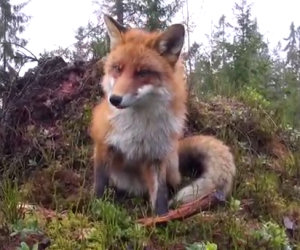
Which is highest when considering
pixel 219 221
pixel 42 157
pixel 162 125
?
pixel 162 125

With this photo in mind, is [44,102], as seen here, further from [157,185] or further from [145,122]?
[157,185]

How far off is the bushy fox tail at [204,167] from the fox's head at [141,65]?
980 millimetres

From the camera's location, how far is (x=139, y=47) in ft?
16.8

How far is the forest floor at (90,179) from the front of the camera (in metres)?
4.42

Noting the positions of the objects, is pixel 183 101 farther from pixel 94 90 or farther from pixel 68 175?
pixel 94 90

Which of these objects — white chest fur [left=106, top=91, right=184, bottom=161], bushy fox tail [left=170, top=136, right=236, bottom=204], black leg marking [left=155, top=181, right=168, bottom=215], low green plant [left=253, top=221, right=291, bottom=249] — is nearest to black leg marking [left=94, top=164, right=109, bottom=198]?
white chest fur [left=106, top=91, right=184, bottom=161]

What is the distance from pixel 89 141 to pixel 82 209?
1.82 m

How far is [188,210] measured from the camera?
4750mm

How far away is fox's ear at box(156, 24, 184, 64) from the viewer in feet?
16.6

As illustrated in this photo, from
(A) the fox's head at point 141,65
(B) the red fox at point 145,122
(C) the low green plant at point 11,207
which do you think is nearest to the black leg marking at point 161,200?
(B) the red fox at point 145,122

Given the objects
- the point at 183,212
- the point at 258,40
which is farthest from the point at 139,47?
the point at 258,40

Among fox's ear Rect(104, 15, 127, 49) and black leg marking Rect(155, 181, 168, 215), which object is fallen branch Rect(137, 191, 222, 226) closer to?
black leg marking Rect(155, 181, 168, 215)

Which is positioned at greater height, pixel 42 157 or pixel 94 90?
pixel 94 90

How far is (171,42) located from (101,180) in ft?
4.76
